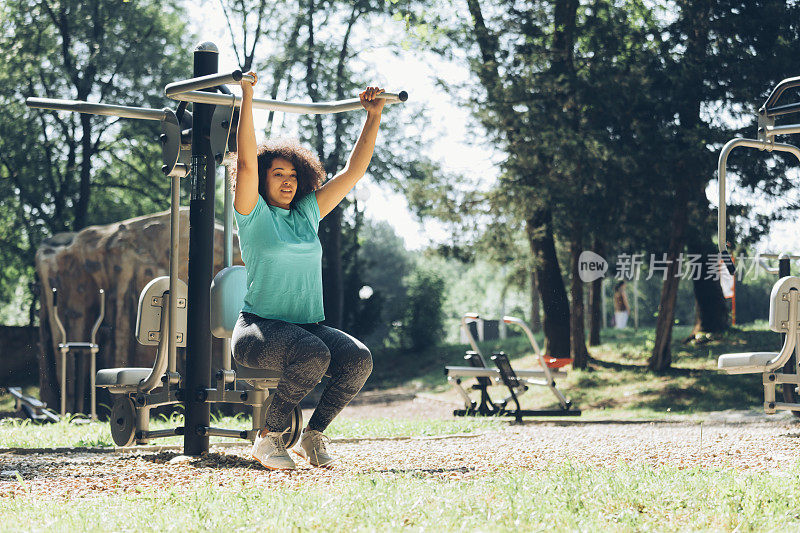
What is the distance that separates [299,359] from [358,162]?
1.16 m

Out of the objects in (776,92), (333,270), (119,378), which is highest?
(776,92)

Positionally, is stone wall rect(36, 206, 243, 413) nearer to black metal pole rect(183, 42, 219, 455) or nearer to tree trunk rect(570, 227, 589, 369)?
black metal pole rect(183, 42, 219, 455)

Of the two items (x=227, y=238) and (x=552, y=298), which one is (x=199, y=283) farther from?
(x=552, y=298)

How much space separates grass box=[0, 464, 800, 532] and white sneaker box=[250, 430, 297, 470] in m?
0.39

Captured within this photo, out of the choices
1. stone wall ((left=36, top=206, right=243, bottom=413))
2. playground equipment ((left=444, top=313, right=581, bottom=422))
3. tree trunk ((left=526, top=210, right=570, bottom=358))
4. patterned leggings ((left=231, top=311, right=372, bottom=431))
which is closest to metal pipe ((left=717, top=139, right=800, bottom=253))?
Answer: patterned leggings ((left=231, top=311, right=372, bottom=431))

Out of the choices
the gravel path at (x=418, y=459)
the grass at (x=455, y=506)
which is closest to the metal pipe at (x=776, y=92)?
the gravel path at (x=418, y=459)

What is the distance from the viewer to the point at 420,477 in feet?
12.4

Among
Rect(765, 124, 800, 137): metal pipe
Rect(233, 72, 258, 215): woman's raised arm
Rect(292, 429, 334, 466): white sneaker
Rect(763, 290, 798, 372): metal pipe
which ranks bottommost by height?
Rect(292, 429, 334, 466): white sneaker

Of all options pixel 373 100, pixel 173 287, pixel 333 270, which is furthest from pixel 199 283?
pixel 333 270

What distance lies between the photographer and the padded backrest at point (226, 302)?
14.7ft

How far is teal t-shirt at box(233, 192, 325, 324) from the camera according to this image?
4.08m

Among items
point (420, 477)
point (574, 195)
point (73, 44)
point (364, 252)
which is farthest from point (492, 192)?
point (364, 252)

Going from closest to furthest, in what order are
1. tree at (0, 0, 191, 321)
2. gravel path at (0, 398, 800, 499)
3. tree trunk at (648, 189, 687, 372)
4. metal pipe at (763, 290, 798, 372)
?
gravel path at (0, 398, 800, 499) → metal pipe at (763, 290, 798, 372) → tree trunk at (648, 189, 687, 372) → tree at (0, 0, 191, 321)

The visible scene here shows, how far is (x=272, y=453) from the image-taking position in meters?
4.00
